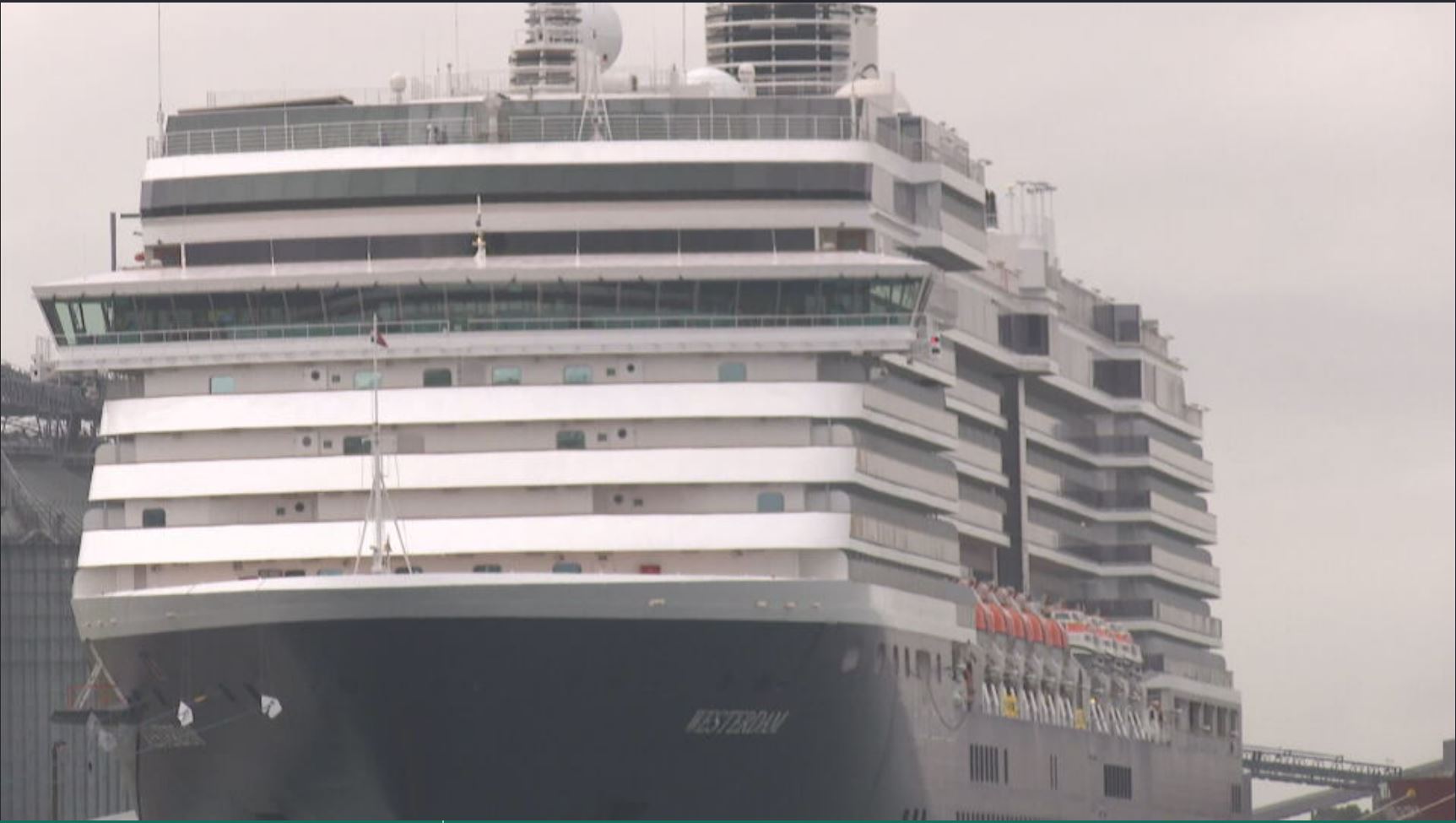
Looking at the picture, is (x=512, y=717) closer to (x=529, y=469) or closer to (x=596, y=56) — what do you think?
(x=529, y=469)

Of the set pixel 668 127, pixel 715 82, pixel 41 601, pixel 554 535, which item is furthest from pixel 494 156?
pixel 41 601

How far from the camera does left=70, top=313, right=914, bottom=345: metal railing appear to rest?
7975 centimetres

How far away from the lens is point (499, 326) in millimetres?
79688

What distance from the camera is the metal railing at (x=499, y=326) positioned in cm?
7975

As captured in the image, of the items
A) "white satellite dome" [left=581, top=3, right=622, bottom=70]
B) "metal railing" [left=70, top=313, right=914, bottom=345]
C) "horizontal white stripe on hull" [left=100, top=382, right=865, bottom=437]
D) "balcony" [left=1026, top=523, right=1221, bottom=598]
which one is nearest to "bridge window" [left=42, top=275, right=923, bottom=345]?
"metal railing" [left=70, top=313, right=914, bottom=345]

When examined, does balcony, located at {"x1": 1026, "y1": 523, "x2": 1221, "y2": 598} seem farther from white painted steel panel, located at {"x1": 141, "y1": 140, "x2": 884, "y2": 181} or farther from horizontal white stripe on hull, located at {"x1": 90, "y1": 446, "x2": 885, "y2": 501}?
horizontal white stripe on hull, located at {"x1": 90, "y1": 446, "x2": 885, "y2": 501}

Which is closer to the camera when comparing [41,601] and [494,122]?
[494,122]

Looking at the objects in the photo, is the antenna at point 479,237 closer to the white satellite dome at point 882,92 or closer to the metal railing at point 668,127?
the metal railing at point 668,127

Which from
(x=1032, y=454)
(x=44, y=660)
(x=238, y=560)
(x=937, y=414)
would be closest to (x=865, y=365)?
(x=937, y=414)

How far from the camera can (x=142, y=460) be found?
8088cm

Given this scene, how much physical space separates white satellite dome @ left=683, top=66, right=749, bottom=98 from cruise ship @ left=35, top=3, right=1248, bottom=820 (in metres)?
2.04

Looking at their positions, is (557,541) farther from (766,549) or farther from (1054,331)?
(1054,331)

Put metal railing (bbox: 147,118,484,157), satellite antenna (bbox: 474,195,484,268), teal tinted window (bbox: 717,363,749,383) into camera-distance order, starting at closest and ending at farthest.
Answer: teal tinted window (bbox: 717,363,749,383) < satellite antenna (bbox: 474,195,484,268) < metal railing (bbox: 147,118,484,157)

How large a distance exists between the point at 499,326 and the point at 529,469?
131 inches
